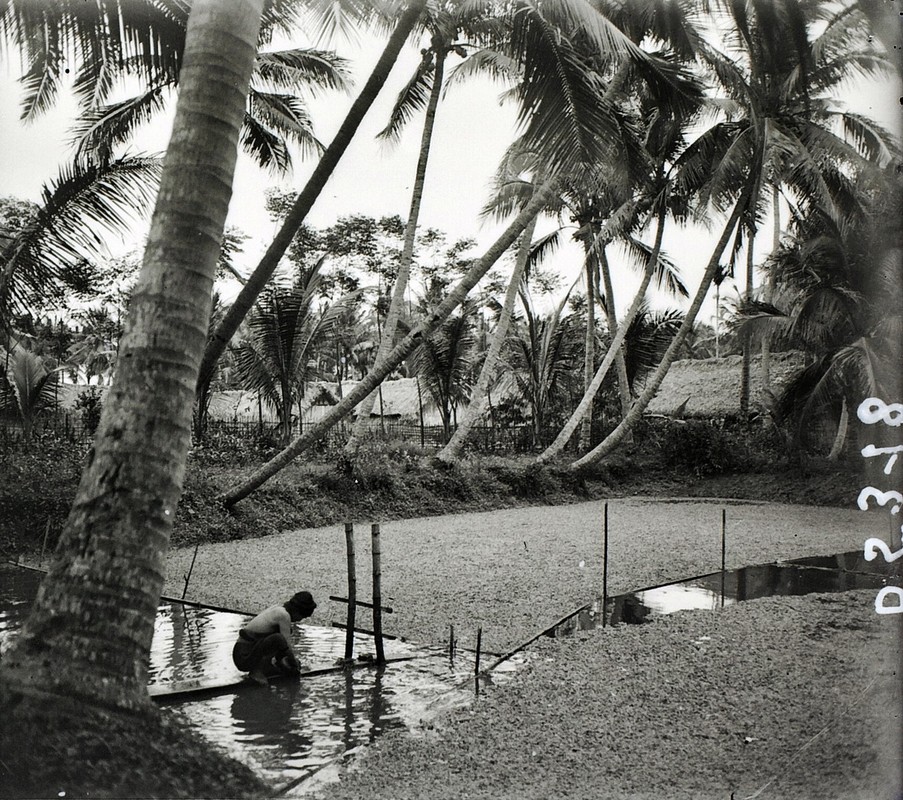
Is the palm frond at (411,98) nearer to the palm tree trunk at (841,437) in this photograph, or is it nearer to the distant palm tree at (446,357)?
the distant palm tree at (446,357)

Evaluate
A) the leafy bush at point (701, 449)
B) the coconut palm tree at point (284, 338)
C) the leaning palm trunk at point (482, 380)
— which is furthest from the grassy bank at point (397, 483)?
the coconut palm tree at point (284, 338)

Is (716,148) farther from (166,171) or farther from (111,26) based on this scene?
(166,171)

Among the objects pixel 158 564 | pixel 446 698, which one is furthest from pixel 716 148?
pixel 158 564

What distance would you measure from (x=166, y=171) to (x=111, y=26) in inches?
98.1

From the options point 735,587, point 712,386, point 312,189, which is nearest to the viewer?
point 312,189

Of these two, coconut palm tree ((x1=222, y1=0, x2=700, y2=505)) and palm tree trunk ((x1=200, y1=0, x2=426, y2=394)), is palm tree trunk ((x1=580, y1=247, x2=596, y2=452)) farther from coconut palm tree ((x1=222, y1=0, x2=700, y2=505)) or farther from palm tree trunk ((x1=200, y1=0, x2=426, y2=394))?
palm tree trunk ((x1=200, y1=0, x2=426, y2=394))

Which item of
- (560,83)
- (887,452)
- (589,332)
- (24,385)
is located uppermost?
(560,83)

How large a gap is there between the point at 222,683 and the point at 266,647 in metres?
0.31

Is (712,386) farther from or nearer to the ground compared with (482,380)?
farther from the ground

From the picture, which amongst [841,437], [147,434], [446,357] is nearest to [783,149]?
[841,437]

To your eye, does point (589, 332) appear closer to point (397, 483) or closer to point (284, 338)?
point (397, 483)

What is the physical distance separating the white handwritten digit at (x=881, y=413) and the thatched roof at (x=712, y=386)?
1759 cm

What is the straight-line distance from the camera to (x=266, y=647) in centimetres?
495

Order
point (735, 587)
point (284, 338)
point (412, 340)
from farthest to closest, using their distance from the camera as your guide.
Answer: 1. point (284, 338)
2. point (412, 340)
3. point (735, 587)
